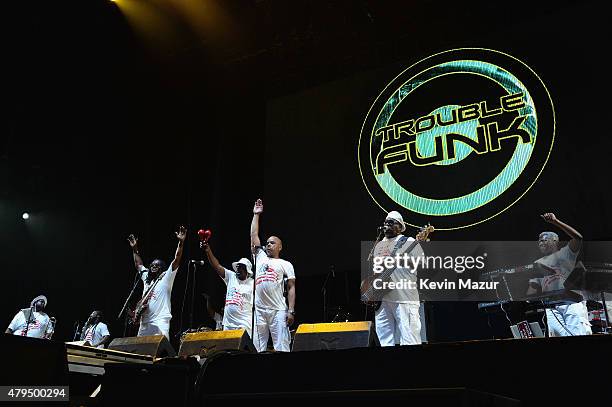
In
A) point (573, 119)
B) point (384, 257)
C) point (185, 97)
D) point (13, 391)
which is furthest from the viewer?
point (185, 97)

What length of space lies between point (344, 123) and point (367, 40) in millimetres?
1337

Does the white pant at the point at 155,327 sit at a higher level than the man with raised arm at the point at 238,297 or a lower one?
lower

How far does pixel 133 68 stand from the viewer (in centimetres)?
912

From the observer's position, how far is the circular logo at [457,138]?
6.64 meters

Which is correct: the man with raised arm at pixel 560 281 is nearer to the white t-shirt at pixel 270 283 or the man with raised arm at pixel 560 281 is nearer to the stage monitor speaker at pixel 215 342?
the white t-shirt at pixel 270 283

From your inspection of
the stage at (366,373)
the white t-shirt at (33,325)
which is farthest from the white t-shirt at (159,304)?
the stage at (366,373)

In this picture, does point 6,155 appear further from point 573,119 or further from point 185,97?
point 573,119

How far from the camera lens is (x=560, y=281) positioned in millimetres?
5273

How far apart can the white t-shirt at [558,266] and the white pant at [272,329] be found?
8.53ft

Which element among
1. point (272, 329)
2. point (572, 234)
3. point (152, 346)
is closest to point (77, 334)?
point (272, 329)

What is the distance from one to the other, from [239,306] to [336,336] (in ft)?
7.30

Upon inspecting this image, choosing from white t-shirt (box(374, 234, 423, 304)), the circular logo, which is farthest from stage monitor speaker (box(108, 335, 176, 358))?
the circular logo

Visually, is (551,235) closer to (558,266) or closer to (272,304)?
(558,266)

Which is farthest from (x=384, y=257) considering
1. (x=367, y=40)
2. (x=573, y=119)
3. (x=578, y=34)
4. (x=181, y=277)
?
(x=181, y=277)
